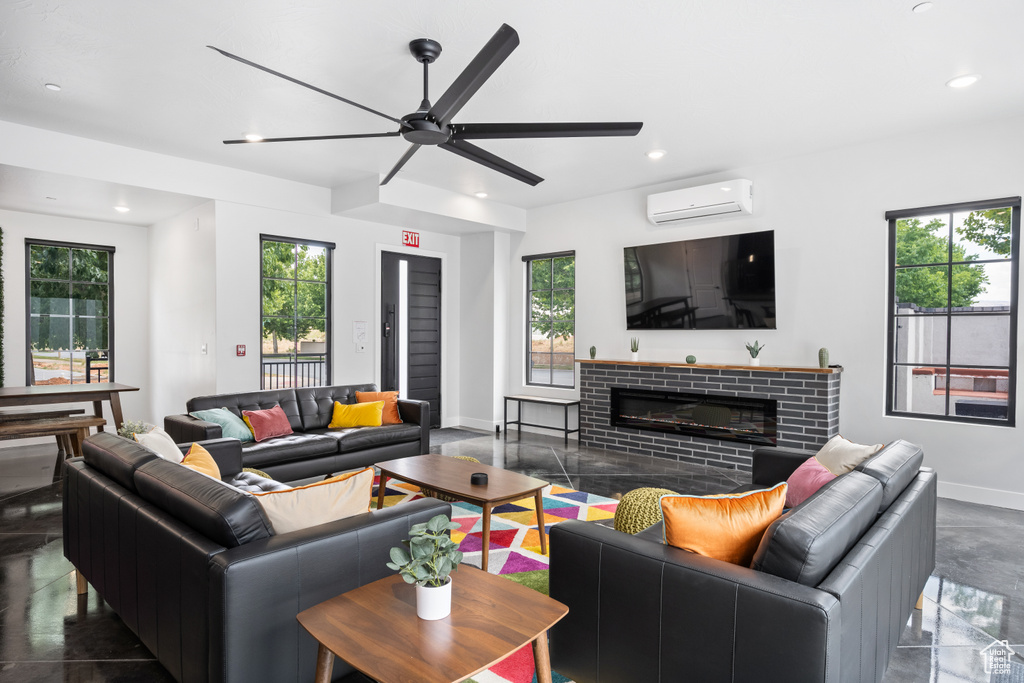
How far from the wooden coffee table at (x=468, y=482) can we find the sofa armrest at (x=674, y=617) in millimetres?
1150

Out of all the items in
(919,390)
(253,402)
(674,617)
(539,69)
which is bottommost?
(674,617)

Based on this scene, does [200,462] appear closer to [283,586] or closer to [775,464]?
[283,586]

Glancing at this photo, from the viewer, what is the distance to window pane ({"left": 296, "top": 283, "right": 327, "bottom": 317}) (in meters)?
6.35

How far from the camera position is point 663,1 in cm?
271

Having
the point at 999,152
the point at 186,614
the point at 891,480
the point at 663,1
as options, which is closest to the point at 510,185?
the point at 663,1

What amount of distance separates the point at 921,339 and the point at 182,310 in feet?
23.7

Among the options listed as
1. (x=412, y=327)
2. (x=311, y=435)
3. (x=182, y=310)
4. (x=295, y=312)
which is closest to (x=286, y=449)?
(x=311, y=435)

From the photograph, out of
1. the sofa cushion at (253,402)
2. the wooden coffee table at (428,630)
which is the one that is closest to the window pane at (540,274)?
the sofa cushion at (253,402)

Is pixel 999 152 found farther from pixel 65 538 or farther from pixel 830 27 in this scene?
pixel 65 538

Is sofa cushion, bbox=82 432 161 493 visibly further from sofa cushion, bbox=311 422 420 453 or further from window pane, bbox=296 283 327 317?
window pane, bbox=296 283 327 317

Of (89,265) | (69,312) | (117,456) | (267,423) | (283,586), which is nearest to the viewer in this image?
(283,586)

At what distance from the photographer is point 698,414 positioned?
5734mm

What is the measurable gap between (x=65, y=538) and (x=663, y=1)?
13.1ft

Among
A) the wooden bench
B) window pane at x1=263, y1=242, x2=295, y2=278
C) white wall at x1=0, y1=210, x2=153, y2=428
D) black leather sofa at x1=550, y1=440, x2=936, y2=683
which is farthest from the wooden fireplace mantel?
white wall at x1=0, y1=210, x2=153, y2=428
